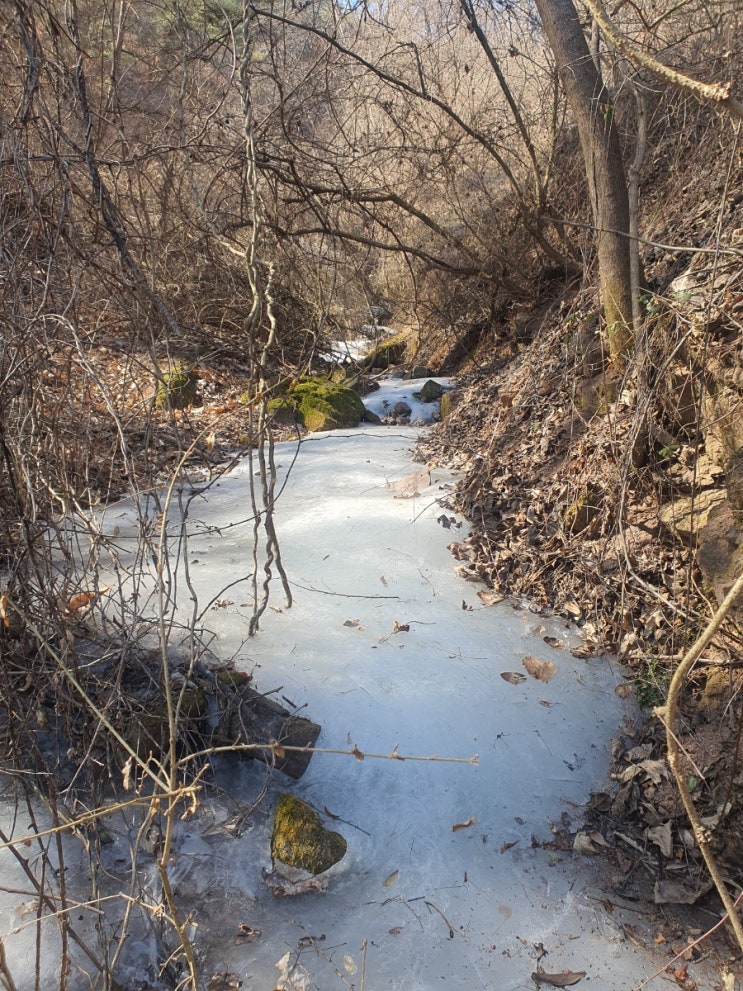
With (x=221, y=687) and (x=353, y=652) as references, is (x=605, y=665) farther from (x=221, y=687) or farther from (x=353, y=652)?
(x=221, y=687)

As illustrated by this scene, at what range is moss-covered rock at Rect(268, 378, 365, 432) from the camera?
7375 millimetres

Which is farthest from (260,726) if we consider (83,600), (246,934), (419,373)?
(419,373)

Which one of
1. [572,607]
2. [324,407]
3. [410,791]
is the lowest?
[410,791]

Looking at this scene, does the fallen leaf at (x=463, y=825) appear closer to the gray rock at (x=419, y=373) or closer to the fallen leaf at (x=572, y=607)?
the fallen leaf at (x=572, y=607)

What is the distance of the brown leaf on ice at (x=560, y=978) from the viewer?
Answer: 2.29m

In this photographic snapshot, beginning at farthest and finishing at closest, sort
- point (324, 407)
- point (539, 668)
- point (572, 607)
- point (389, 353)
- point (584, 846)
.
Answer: point (389, 353) → point (324, 407) → point (572, 607) → point (539, 668) → point (584, 846)

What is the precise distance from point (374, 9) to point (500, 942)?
21.4 feet

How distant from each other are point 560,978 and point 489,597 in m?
1.93

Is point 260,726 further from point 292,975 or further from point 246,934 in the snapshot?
point 292,975

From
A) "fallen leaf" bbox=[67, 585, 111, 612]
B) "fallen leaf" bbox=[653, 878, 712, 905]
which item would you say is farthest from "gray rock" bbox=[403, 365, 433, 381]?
"fallen leaf" bbox=[653, 878, 712, 905]

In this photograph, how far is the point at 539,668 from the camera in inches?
136

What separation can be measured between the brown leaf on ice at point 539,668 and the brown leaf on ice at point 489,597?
464 millimetres

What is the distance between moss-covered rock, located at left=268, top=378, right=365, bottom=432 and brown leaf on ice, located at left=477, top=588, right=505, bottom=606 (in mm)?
3749

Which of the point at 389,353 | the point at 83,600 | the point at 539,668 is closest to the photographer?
the point at 83,600
